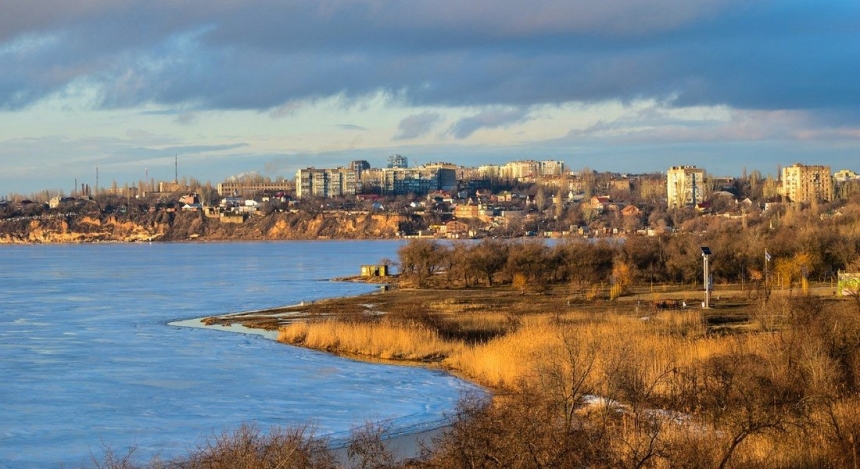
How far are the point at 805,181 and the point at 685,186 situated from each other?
29552mm

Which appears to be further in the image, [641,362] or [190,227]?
[190,227]

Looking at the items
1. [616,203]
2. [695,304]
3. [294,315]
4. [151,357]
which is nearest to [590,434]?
[151,357]

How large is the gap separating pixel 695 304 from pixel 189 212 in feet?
516

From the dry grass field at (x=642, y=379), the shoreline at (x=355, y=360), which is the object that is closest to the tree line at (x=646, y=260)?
the shoreline at (x=355, y=360)

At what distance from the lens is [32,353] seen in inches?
1047

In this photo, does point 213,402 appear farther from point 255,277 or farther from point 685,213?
point 685,213

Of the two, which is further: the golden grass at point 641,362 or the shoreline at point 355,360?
the shoreline at point 355,360

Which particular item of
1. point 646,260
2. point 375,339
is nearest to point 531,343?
point 375,339

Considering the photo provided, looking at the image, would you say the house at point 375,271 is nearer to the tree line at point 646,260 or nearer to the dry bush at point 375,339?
the tree line at point 646,260

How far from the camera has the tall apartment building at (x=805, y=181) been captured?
136 m

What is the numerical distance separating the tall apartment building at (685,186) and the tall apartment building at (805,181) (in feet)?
59.0

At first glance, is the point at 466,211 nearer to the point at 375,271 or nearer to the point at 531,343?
the point at 375,271

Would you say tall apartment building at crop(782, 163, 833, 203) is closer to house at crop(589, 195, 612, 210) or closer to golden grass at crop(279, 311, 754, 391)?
house at crop(589, 195, 612, 210)

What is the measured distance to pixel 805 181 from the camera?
461ft
